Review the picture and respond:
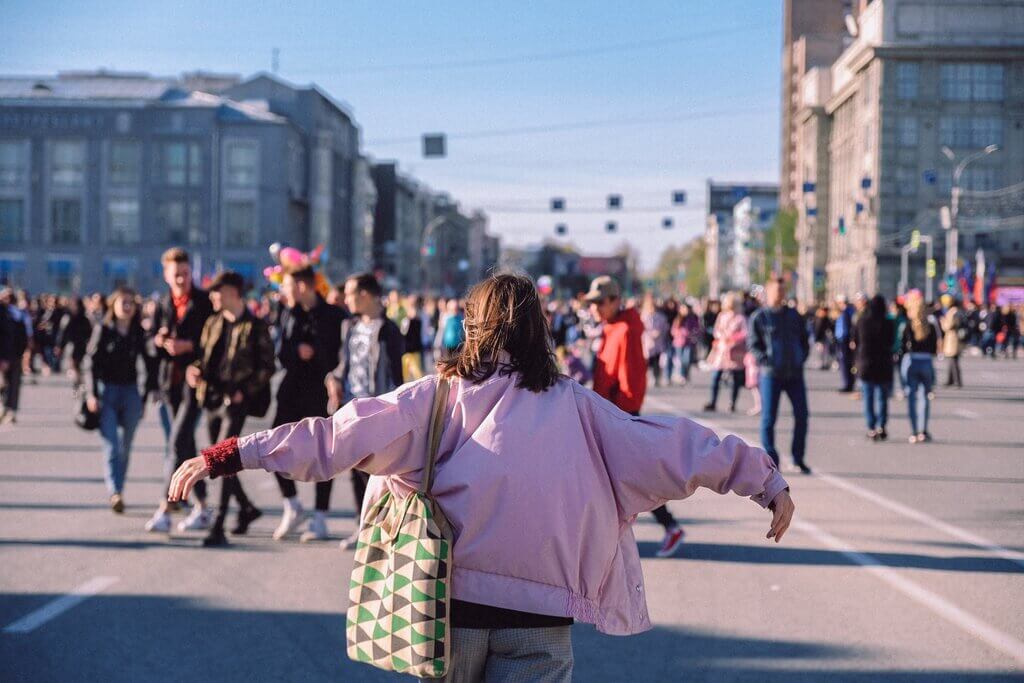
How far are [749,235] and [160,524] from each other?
445ft

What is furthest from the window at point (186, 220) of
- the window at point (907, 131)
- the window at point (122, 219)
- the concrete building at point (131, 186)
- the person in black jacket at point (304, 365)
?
the person in black jacket at point (304, 365)

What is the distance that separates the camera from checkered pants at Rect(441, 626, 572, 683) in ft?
11.3

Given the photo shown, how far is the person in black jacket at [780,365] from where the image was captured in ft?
42.1

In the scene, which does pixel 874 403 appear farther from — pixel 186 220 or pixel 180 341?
pixel 186 220

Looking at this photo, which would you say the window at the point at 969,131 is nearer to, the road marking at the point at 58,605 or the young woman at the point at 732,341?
the young woman at the point at 732,341

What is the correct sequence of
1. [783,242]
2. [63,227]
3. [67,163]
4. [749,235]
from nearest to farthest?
[63,227], [67,163], [783,242], [749,235]

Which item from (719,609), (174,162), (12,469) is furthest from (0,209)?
(719,609)

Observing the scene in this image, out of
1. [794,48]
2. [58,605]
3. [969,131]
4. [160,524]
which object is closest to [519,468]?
[58,605]

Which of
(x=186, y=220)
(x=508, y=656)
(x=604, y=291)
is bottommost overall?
(x=508, y=656)

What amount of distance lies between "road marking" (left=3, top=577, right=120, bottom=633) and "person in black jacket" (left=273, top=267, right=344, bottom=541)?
1.72m

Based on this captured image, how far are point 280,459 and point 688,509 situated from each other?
761 centimetres

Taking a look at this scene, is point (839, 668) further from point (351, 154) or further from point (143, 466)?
point (351, 154)

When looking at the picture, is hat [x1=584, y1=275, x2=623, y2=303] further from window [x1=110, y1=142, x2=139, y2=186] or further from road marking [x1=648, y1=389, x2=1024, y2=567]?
window [x1=110, y1=142, x2=139, y2=186]

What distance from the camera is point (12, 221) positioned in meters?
72.9
